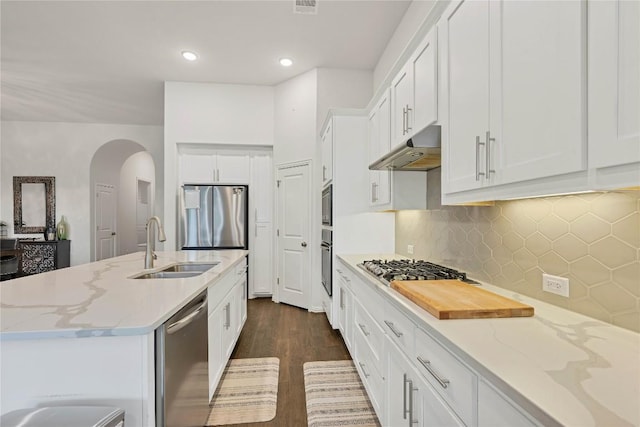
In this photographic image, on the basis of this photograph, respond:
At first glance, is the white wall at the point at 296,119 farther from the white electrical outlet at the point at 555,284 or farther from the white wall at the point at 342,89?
the white electrical outlet at the point at 555,284

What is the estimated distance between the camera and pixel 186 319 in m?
1.42

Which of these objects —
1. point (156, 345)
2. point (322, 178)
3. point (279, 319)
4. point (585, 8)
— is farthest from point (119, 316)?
point (322, 178)

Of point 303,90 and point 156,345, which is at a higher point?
point 303,90

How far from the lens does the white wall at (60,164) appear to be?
6.09 meters

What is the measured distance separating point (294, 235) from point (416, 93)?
292 centimetres

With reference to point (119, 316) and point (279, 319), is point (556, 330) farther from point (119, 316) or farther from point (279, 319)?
point (279, 319)

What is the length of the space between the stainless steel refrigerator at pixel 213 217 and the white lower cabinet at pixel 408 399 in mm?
3495

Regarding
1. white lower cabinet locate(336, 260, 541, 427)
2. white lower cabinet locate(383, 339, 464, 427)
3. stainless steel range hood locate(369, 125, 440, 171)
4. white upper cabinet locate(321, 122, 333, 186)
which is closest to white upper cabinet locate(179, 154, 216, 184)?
white upper cabinet locate(321, 122, 333, 186)

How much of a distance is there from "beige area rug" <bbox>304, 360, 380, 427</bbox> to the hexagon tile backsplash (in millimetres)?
1103

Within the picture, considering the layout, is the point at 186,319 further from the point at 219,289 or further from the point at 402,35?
the point at 402,35

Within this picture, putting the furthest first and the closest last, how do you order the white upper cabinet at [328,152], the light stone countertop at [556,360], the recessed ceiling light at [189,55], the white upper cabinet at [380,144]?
the recessed ceiling light at [189,55]
the white upper cabinet at [328,152]
the white upper cabinet at [380,144]
the light stone countertop at [556,360]

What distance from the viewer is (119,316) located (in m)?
1.17

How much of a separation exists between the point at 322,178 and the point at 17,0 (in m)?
3.46

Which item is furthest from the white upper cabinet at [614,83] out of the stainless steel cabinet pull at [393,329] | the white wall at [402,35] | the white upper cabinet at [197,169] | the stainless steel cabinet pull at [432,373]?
the white upper cabinet at [197,169]
